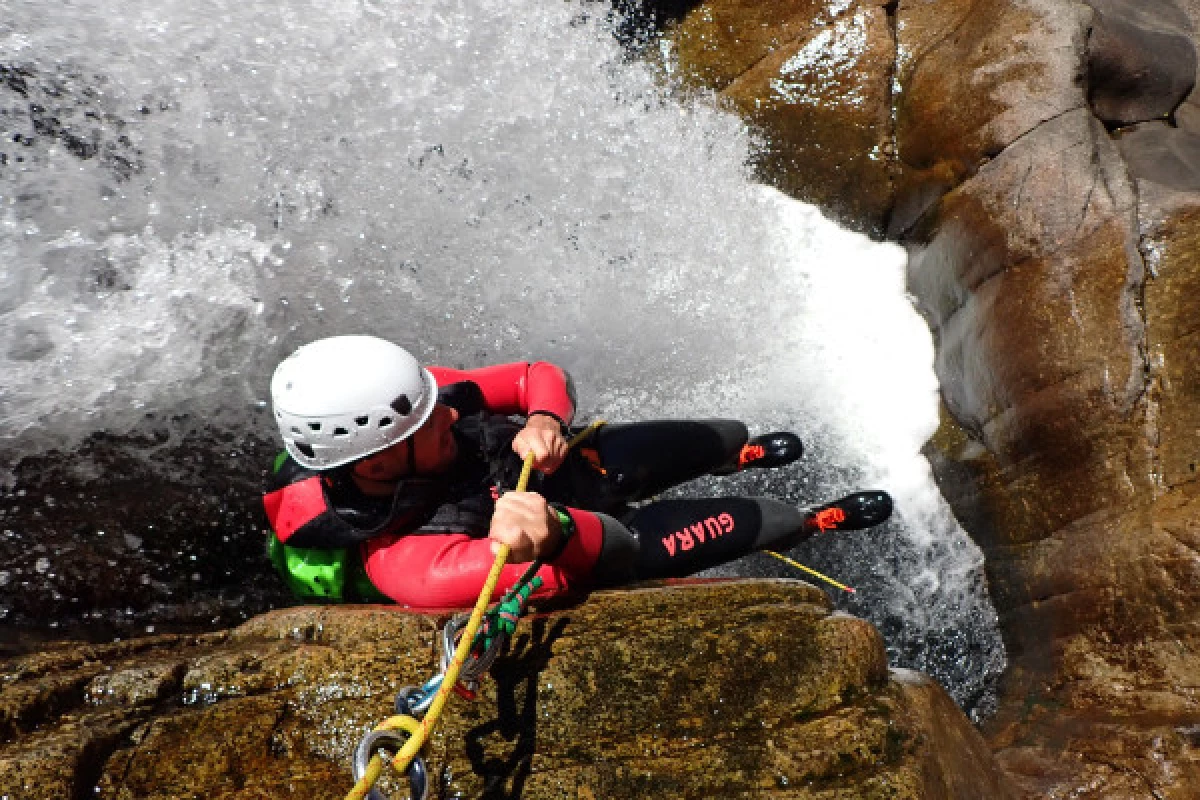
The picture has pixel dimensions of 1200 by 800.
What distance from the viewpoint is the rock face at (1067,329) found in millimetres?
3520

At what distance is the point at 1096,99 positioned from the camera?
4.68 m

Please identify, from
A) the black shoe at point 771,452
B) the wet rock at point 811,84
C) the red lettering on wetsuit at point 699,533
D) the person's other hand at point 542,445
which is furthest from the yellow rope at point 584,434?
the wet rock at point 811,84

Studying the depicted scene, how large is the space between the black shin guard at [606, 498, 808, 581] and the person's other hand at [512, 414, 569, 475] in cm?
53

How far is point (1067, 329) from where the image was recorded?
4.04 meters

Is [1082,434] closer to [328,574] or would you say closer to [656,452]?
[656,452]

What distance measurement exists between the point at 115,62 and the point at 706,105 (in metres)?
4.00

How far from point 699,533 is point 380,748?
79.0 inches

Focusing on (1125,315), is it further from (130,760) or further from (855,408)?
(130,760)

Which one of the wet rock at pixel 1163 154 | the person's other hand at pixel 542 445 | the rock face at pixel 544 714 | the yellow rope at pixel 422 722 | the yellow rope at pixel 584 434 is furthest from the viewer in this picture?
the wet rock at pixel 1163 154

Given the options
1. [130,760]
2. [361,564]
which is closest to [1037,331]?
[361,564]

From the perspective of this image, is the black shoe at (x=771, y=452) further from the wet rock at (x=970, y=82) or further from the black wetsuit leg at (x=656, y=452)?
the wet rock at (x=970, y=82)

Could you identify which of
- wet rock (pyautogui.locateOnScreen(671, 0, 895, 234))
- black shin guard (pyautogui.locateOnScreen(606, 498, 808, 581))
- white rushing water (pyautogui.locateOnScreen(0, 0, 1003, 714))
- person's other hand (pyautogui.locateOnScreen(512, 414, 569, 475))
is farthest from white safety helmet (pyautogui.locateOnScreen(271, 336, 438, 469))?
wet rock (pyautogui.locateOnScreen(671, 0, 895, 234))

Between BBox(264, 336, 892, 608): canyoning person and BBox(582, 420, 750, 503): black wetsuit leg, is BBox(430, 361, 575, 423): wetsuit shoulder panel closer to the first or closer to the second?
BBox(264, 336, 892, 608): canyoning person

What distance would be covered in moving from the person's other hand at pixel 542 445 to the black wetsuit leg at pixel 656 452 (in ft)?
2.15
